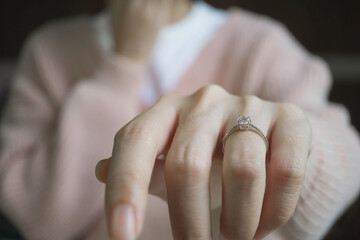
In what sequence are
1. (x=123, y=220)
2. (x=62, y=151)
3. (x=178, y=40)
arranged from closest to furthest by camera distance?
(x=123, y=220) → (x=62, y=151) → (x=178, y=40)

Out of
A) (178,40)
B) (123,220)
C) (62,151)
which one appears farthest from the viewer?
(178,40)

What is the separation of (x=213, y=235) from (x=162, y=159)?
5 cm

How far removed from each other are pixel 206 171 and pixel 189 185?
1 centimetres

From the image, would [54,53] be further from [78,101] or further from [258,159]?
[258,159]

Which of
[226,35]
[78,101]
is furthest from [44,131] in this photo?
[226,35]

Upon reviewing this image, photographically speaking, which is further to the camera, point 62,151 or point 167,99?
point 62,151

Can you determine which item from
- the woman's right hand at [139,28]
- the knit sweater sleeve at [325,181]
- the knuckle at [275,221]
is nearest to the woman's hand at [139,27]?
the woman's right hand at [139,28]

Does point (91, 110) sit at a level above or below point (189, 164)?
below

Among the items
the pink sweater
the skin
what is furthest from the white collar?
the skin

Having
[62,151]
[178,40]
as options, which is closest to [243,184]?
[62,151]

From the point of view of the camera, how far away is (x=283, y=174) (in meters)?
0.19

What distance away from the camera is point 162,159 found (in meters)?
0.21

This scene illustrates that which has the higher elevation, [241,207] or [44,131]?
[241,207]

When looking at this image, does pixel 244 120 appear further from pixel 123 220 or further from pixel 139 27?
pixel 139 27
